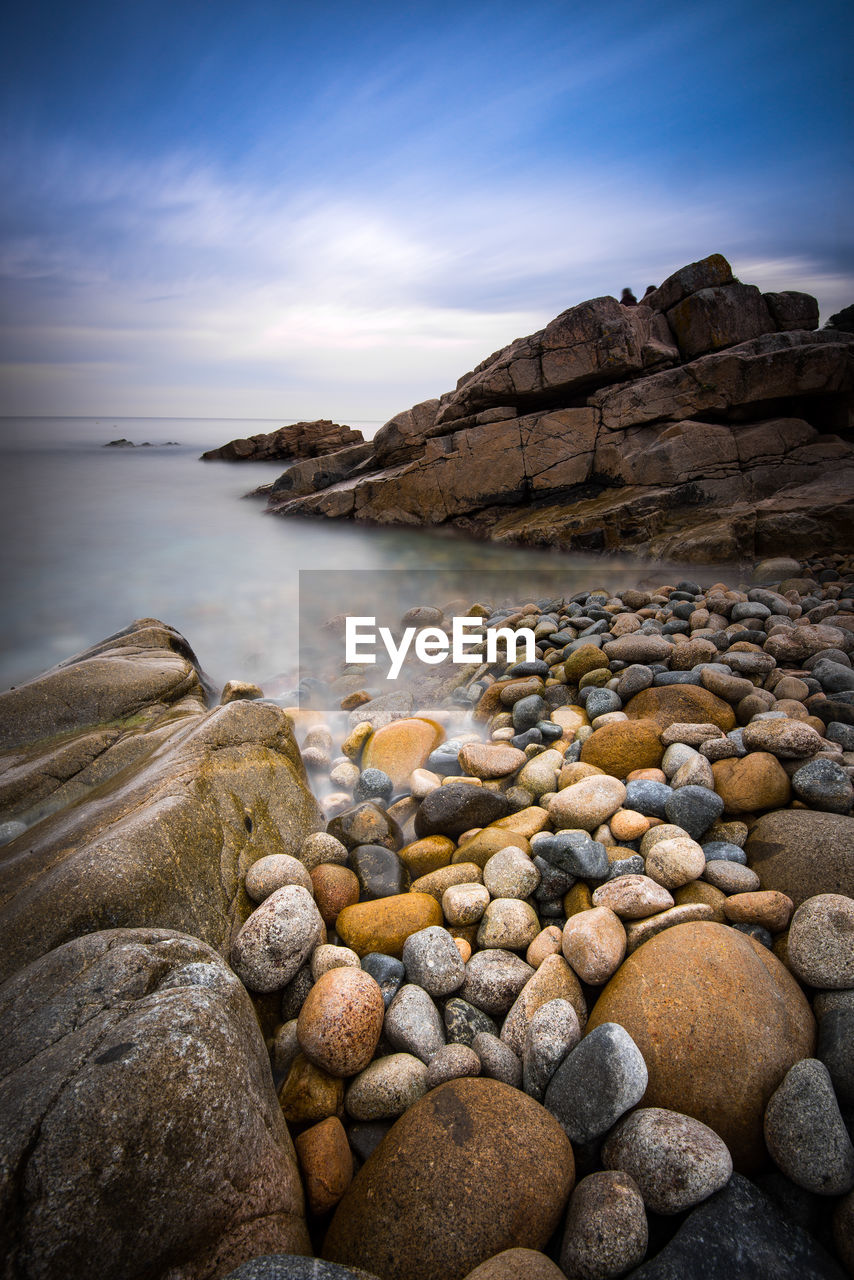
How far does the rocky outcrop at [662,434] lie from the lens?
9.77 m

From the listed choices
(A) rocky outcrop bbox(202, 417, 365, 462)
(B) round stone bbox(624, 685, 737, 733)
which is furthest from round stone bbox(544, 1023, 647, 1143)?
(A) rocky outcrop bbox(202, 417, 365, 462)

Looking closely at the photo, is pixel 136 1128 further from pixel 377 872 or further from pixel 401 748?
pixel 401 748

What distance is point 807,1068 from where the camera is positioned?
5.35 feet

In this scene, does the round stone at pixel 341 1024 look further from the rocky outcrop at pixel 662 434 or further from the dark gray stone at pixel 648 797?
the rocky outcrop at pixel 662 434

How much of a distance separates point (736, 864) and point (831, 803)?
68cm

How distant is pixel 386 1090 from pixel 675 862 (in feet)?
4.74

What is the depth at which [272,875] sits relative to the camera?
2.46 meters

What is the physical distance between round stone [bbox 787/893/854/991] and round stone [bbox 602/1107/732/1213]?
0.75m

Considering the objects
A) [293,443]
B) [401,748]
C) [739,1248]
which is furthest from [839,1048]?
[293,443]

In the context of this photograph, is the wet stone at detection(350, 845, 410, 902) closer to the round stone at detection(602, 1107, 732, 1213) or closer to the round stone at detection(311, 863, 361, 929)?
the round stone at detection(311, 863, 361, 929)

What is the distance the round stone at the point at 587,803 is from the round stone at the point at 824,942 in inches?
35.4

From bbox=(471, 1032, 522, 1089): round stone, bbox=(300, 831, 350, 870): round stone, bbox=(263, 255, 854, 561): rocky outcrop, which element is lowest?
bbox=(471, 1032, 522, 1089): round stone

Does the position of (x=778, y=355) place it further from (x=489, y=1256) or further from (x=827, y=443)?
(x=489, y=1256)

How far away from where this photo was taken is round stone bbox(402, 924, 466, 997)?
2201 mm
